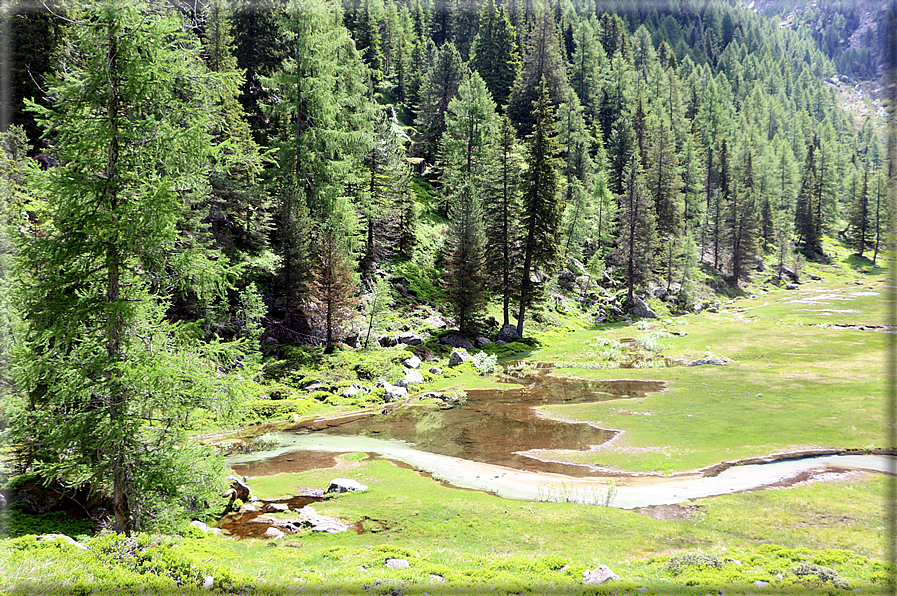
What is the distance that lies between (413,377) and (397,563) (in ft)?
70.5

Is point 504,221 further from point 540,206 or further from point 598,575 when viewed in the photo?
point 598,575

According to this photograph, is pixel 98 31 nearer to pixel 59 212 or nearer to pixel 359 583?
pixel 59 212

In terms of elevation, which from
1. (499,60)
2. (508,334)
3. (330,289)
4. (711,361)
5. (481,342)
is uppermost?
(499,60)

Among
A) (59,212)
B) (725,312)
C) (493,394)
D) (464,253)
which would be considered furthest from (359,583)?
(725,312)

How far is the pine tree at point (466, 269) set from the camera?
40.5 meters

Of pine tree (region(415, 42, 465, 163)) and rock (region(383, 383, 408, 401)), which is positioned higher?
pine tree (region(415, 42, 465, 163))

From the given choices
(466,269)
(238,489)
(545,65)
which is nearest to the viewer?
(238,489)

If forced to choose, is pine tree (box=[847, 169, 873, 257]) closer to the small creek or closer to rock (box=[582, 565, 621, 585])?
the small creek

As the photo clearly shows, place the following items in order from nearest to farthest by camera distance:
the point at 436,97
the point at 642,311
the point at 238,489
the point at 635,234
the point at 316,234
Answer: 1. the point at 238,489
2. the point at 316,234
3. the point at 642,311
4. the point at 635,234
5. the point at 436,97

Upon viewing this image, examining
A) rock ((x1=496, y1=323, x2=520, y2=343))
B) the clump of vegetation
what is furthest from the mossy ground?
rock ((x1=496, y1=323, x2=520, y2=343))

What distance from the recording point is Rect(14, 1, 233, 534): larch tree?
29.5 feet

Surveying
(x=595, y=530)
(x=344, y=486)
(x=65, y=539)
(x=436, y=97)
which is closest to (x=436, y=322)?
(x=344, y=486)

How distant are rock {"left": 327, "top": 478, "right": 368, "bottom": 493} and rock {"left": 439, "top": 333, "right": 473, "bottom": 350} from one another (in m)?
22.9

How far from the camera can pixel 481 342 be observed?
41.7 m
